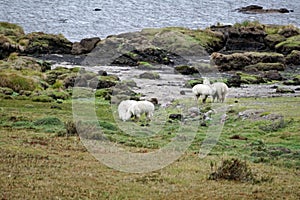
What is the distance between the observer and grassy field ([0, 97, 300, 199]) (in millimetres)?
13438

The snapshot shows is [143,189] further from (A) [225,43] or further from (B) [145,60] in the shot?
(A) [225,43]

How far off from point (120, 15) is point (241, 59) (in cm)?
4763

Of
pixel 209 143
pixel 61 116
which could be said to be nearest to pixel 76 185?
→ pixel 209 143

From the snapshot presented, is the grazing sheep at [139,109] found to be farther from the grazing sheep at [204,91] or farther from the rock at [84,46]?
the rock at [84,46]

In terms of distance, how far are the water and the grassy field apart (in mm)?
59757

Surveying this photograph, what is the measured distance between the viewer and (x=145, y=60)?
62.8 m

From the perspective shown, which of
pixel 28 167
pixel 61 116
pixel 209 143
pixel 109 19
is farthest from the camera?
pixel 109 19

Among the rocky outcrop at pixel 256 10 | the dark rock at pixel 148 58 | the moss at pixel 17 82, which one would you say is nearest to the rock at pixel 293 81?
the dark rock at pixel 148 58

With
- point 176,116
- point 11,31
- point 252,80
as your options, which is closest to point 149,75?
point 252,80

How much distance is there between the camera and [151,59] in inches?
2486

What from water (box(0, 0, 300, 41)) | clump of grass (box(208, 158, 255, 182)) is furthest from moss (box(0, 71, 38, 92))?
water (box(0, 0, 300, 41))

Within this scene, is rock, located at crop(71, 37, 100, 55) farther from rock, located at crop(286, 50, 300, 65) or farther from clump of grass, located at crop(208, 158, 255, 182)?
clump of grass, located at crop(208, 158, 255, 182)

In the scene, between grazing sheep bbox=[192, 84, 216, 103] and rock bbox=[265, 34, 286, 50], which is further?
rock bbox=[265, 34, 286, 50]

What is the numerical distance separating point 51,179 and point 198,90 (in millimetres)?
20053
